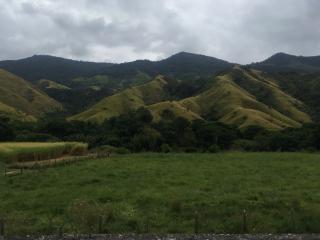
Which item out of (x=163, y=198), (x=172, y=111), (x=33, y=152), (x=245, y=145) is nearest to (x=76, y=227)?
(x=163, y=198)

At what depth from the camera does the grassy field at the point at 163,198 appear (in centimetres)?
2645

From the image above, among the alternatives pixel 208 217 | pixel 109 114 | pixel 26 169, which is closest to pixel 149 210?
pixel 208 217

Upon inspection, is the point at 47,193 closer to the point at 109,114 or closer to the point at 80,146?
the point at 80,146

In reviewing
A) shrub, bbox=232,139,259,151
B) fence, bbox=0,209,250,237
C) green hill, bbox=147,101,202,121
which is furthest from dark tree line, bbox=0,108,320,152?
fence, bbox=0,209,250,237

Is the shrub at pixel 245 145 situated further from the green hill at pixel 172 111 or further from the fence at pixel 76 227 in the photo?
the fence at pixel 76 227

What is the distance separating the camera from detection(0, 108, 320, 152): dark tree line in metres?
103

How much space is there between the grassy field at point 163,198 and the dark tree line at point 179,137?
40915 mm

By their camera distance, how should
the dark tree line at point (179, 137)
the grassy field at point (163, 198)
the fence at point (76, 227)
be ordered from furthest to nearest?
the dark tree line at point (179, 137)
the grassy field at point (163, 198)
the fence at point (76, 227)

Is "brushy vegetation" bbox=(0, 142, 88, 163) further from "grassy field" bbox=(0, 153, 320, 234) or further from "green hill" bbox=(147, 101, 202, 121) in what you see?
"green hill" bbox=(147, 101, 202, 121)

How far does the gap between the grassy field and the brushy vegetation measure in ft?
39.3

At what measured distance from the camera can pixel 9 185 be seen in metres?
42.5

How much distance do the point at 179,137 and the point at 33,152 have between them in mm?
48909

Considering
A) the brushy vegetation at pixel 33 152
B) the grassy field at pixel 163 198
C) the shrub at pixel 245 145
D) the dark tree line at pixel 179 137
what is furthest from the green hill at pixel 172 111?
the grassy field at pixel 163 198

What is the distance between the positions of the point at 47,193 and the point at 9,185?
277 inches
